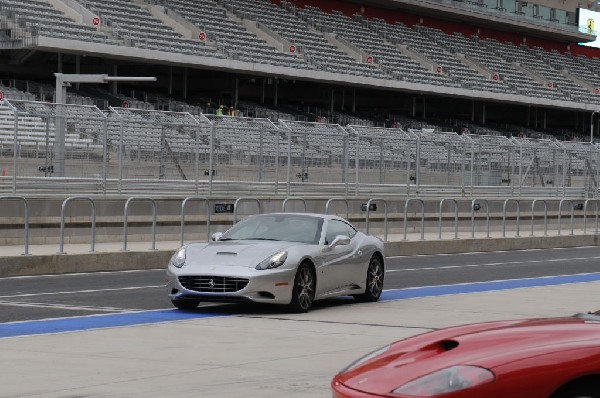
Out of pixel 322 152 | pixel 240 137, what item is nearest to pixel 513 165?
pixel 322 152

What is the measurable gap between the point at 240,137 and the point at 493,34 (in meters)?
50.8

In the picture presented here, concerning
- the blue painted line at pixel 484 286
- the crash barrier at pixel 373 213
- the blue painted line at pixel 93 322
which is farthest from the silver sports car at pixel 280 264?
the crash barrier at pixel 373 213

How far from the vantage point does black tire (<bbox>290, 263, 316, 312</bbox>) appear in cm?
1539

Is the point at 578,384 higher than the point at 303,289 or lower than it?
higher

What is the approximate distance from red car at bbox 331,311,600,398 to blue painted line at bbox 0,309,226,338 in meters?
7.21

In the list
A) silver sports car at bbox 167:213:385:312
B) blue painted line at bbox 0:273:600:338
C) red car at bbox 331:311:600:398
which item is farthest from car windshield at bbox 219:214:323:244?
red car at bbox 331:311:600:398

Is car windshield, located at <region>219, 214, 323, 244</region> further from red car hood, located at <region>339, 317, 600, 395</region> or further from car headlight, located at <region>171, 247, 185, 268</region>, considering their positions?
red car hood, located at <region>339, 317, 600, 395</region>

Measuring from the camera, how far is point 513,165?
40.4m

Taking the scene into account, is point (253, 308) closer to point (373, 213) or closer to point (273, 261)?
point (273, 261)

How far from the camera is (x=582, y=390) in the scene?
5848 mm

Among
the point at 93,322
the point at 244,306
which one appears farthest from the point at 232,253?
the point at 93,322

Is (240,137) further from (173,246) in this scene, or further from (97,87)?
(97,87)

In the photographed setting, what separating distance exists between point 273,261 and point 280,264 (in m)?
0.09

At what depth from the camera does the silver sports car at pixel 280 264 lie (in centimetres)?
1512
